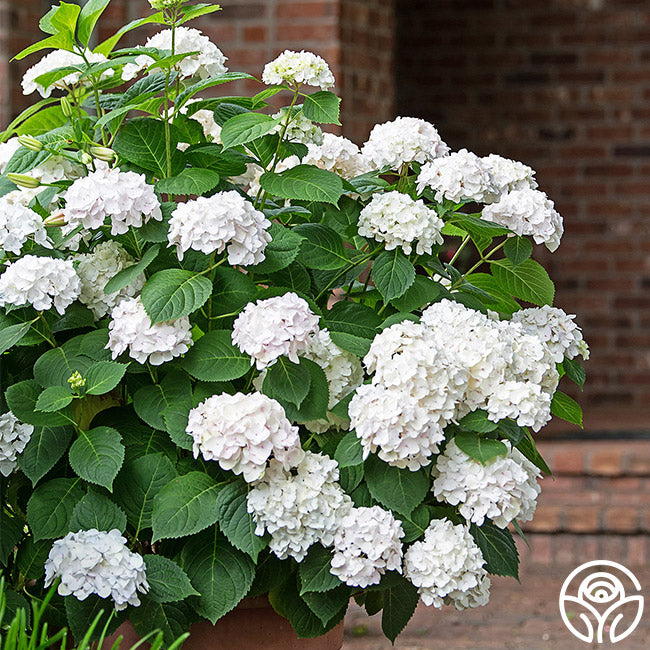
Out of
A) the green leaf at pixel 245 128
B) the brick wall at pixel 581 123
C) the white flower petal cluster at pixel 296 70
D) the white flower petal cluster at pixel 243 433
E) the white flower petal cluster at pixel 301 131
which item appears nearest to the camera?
the white flower petal cluster at pixel 243 433

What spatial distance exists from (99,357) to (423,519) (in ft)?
1.41

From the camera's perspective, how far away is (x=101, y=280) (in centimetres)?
129

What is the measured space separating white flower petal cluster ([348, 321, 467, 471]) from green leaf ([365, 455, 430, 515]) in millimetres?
25

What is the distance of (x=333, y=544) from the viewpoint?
121cm

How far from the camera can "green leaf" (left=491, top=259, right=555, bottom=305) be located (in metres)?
1.45

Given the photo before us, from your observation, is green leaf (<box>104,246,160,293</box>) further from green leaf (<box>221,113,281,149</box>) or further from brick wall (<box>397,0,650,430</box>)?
brick wall (<box>397,0,650,430</box>)

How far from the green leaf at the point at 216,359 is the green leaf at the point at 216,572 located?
0.18m

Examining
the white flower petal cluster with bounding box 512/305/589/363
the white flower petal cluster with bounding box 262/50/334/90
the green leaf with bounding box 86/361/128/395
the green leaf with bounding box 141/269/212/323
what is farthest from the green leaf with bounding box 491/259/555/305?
the green leaf with bounding box 86/361/128/395

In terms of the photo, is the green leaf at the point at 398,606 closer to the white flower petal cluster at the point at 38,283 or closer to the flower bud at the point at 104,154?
the white flower petal cluster at the point at 38,283

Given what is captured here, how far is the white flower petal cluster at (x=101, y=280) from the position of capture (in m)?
1.29

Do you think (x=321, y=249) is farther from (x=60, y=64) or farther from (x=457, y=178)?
(x=60, y=64)

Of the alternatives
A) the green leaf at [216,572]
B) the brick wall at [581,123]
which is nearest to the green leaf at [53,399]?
the green leaf at [216,572]

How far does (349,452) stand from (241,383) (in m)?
0.19

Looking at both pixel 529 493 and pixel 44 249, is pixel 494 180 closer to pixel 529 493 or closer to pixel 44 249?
pixel 529 493
